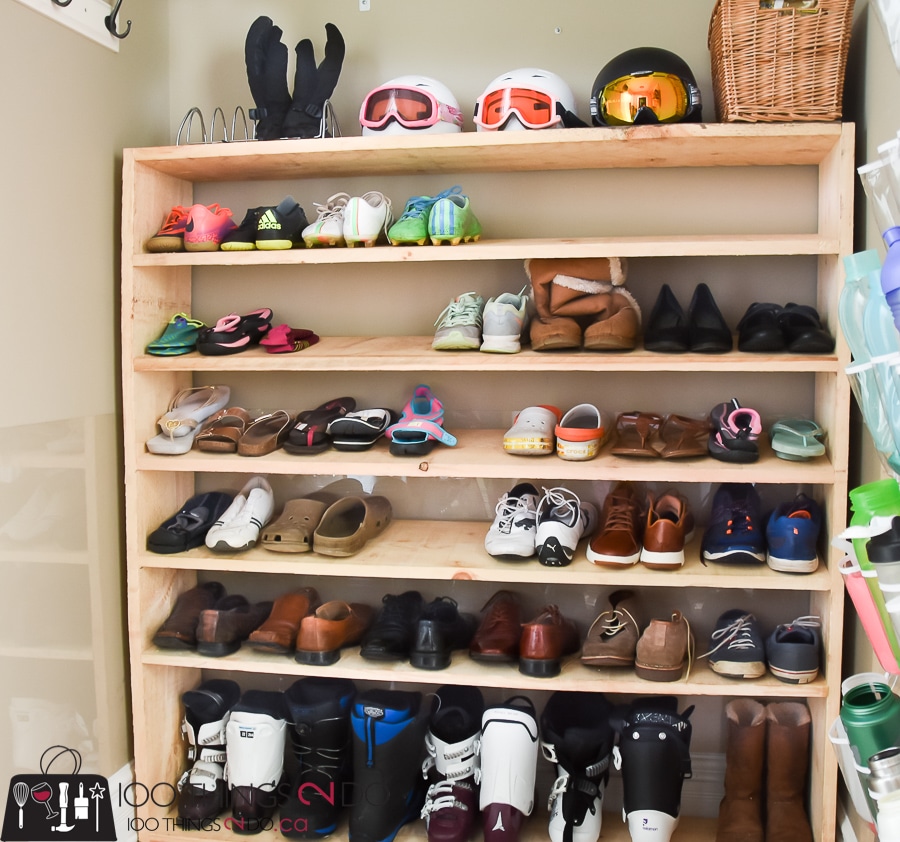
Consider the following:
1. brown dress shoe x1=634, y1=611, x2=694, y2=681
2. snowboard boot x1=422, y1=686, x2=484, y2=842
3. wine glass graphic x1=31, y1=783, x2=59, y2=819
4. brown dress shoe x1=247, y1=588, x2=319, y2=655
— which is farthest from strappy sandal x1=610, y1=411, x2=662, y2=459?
wine glass graphic x1=31, y1=783, x2=59, y2=819

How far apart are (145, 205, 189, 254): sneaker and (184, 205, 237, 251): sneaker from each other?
0.02 m

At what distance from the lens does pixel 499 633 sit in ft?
8.24

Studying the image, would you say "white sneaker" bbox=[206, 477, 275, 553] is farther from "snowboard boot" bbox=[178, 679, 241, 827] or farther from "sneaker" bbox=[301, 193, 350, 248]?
"sneaker" bbox=[301, 193, 350, 248]

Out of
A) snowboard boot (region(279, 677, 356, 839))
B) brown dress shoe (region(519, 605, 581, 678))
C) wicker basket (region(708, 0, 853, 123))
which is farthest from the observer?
snowboard boot (region(279, 677, 356, 839))

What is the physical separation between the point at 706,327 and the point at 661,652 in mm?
854

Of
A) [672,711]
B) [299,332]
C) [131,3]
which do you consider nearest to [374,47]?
[131,3]

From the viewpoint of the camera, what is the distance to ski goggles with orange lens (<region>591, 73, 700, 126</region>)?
2.32 m

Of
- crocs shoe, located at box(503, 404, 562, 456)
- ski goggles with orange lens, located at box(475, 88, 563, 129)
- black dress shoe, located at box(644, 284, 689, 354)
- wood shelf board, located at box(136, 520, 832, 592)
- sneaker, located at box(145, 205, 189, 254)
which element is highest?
ski goggles with orange lens, located at box(475, 88, 563, 129)

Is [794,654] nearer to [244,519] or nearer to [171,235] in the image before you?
[244,519]

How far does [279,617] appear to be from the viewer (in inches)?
104

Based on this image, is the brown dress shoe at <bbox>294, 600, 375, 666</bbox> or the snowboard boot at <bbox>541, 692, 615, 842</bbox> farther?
the brown dress shoe at <bbox>294, 600, 375, 666</bbox>

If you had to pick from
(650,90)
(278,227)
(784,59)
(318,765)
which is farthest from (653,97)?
(318,765)

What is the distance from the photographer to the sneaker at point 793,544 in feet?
7.59

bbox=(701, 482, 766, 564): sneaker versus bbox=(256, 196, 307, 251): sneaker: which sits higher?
bbox=(256, 196, 307, 251): sneaker
